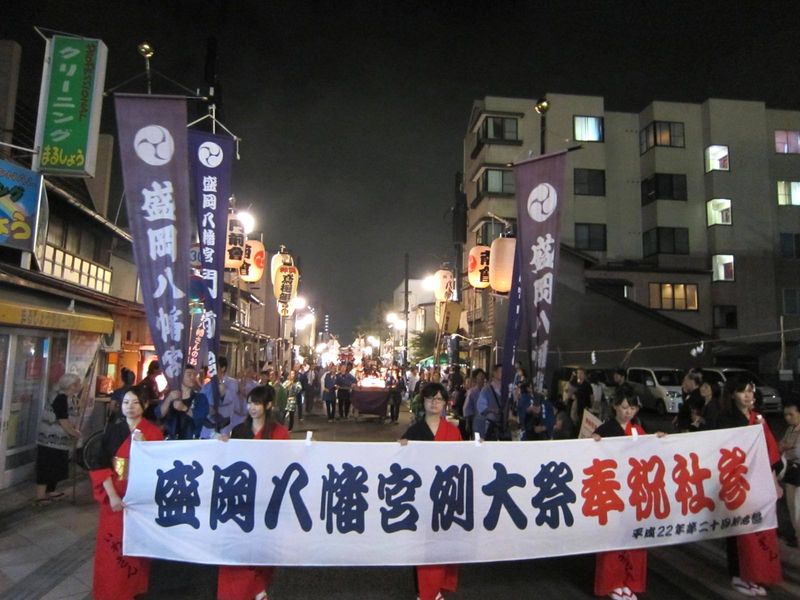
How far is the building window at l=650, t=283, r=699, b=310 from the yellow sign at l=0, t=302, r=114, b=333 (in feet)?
92.2

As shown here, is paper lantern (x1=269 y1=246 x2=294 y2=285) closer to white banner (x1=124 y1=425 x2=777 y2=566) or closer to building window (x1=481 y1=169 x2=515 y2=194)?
building window (x1=481 y1=169 x2=515 y2=194)

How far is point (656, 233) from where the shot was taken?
31.7 meters

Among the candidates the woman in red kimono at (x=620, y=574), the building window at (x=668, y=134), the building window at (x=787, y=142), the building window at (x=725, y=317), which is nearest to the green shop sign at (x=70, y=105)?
the woman in red kimono at (x=620, y=574)

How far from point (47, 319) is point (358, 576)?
6175 millimetres

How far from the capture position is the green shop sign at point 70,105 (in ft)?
30.5

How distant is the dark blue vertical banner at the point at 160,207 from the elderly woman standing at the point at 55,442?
8.00 ft

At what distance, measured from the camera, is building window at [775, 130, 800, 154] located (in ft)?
103

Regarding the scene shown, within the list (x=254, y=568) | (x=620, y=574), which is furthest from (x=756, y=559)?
(x=254, y=568)

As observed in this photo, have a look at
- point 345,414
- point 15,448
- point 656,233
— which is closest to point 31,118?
point 15,448

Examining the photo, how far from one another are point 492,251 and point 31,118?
13.5 metres

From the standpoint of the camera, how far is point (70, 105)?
31.1 feet

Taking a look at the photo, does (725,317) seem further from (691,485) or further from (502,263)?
(691,485)

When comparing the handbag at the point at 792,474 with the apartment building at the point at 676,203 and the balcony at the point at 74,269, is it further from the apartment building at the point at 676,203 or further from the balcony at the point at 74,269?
the apartment building at the point at 676,203

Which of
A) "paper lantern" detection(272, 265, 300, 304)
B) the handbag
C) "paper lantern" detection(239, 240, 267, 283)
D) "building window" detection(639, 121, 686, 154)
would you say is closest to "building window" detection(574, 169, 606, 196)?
"building window" detection(639, 121, 686, 154)
